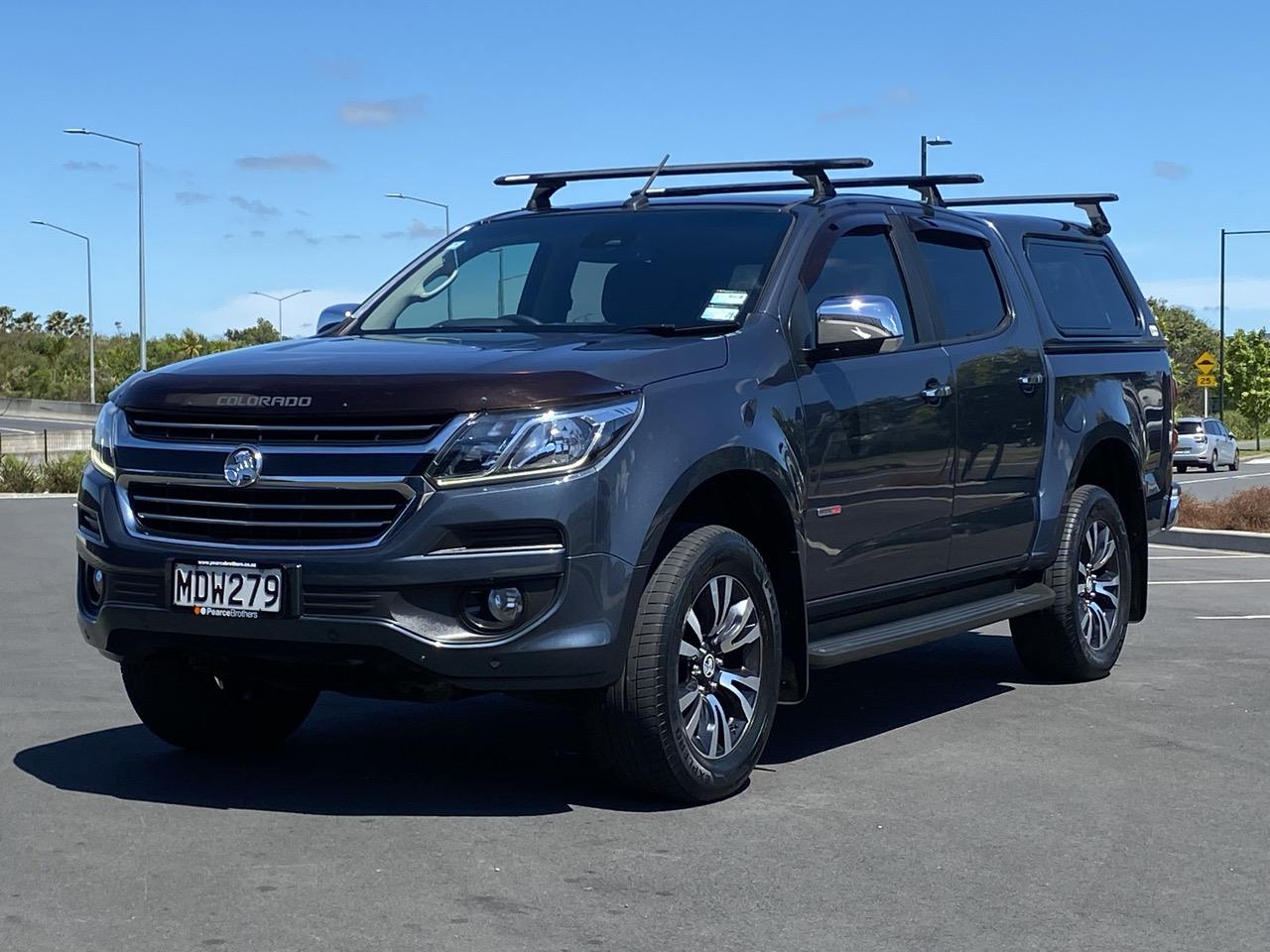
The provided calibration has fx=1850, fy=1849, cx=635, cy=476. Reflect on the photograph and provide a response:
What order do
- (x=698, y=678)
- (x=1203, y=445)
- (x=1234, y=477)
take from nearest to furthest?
(x=698, y=678) → (x=1234, y=477) → (x=1203, y=445)

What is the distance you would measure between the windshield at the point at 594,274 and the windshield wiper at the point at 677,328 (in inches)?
0.7

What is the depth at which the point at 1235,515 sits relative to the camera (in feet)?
61.1

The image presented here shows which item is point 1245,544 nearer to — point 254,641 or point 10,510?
point 254,641

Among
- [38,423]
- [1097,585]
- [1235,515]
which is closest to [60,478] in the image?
[1235,515]

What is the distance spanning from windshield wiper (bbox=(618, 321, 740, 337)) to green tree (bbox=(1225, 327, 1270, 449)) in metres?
63.2

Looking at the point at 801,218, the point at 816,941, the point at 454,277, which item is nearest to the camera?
the point at 816,941

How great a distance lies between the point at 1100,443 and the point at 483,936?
17.8 feet

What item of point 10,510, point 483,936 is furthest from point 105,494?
point 10,510

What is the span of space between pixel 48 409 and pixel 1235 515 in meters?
71.7

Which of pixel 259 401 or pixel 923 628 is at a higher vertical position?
pixel 259 401

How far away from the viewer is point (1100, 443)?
9.04m

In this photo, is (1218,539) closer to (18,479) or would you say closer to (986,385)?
(986,385)

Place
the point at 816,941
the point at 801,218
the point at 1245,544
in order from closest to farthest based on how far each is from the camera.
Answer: the point at 816,941 < the point at 801,218 < the point at 1245,544

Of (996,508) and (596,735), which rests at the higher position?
(996,508)
